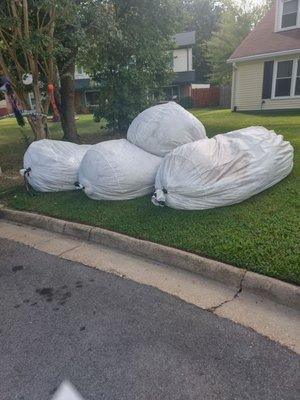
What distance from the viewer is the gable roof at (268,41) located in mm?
15672

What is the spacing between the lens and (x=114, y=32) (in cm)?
841

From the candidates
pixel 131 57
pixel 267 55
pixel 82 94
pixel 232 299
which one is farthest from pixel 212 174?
pixel 82 94

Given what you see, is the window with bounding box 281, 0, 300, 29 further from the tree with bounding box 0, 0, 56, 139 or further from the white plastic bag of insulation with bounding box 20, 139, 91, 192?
the white plastic bag of insulation with bounding box 20, 139, 91, 192

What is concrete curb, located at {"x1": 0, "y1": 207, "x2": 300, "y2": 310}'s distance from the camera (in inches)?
126

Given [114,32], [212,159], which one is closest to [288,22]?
[114,32]

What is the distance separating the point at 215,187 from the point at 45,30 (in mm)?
5089

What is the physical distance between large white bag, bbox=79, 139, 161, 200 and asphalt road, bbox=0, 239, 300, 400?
75.0 inches

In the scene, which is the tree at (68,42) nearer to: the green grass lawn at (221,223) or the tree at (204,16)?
the green grass lawn at (221,223)

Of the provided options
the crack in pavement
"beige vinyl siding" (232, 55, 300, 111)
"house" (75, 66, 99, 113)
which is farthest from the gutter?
"house" (75, 66, 99, 113)

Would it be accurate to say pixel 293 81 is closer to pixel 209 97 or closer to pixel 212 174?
pixel 209 97

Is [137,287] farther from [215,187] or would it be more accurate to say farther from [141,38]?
[141,38]

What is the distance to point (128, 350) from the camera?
2.74 meters

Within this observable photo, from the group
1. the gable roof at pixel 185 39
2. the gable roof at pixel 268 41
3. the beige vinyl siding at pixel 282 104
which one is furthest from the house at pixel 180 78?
the beige vinyl siding at pixel 282 104

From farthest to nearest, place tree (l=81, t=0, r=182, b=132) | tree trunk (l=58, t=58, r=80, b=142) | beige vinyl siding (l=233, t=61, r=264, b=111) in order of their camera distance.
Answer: beige vinyl siding (l=233, t=61, r=264, b=111)
tree trunk (l=58, t=58, r=80, b=142)
tree (l=81, t=0, r=182, b=132)
